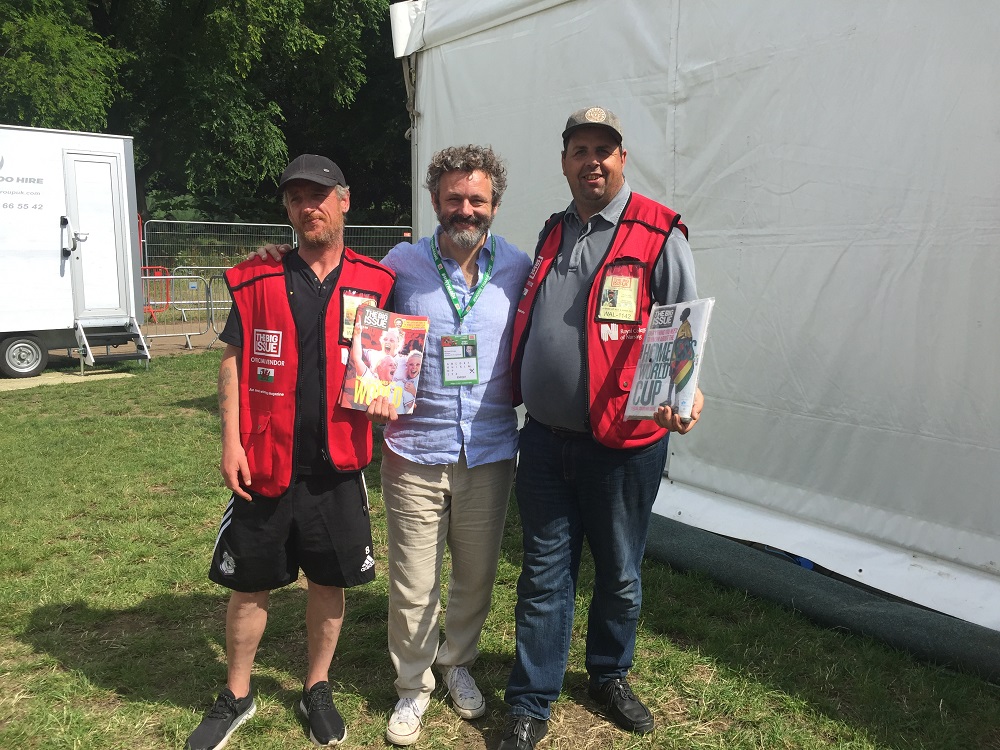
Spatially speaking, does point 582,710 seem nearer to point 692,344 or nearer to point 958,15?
point 692,344

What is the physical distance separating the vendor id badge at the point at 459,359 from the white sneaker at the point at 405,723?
1118mm

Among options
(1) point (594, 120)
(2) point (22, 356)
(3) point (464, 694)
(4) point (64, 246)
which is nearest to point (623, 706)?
(3) point (464, 694)

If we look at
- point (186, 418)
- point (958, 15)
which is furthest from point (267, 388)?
point (186, 418)

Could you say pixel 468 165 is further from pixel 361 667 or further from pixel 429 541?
pixel 361 667

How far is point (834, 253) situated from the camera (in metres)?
3.61

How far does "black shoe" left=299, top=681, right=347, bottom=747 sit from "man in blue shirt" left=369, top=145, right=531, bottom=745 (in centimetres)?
17

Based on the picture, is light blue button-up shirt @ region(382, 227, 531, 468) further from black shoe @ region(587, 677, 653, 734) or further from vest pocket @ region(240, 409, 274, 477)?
black shoe @ region(587, 677, 653, 734)

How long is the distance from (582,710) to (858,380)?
71.9 inches

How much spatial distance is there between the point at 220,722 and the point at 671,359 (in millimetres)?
1873

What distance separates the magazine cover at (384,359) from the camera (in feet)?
8.21

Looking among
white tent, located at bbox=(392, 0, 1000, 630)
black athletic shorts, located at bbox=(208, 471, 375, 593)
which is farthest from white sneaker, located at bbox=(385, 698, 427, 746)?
white tent, located at bbox=(392, 0, 1000, 630)

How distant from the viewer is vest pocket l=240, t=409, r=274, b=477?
2.54 meters

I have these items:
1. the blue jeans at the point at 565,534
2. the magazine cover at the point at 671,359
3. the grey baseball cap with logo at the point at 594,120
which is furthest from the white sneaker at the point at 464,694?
the grey baseball cap with logo at the point at 594,120

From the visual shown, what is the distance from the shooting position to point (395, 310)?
9.02ft
